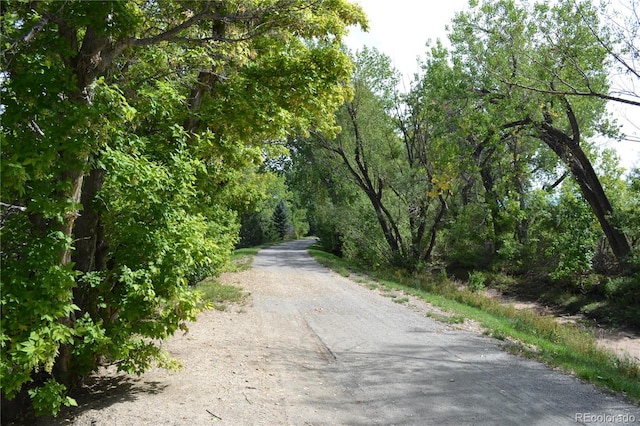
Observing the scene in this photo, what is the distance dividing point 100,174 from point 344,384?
4.15 m

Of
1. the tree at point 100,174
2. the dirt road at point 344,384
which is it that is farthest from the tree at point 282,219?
the tree at point 100,174

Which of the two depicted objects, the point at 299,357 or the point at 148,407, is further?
the point at 299,357

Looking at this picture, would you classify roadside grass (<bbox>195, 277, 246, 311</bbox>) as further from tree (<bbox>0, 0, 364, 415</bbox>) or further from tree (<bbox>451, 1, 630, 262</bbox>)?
tree (<bbox>451, 1, 630, 262</bbox>)

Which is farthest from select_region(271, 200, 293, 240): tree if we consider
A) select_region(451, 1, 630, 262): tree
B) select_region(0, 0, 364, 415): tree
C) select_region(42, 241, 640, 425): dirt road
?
select_region(0, 0, 364, 415): tree

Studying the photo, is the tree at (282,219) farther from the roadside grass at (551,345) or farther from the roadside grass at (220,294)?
the roadside grass at (220,294)

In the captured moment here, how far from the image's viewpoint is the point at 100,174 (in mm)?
5871

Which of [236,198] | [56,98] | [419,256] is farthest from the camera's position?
[419,256]

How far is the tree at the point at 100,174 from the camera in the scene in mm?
4531

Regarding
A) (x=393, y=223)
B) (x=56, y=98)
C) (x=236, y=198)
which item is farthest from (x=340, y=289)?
(x=56, y=98)

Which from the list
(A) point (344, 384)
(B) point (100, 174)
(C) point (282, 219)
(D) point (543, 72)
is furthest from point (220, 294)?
(C) point (282, 219)

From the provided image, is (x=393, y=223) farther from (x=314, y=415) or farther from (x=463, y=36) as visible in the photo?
(x=314, y=415)

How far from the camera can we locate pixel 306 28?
736 cm

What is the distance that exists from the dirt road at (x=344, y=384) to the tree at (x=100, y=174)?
2.41 ft

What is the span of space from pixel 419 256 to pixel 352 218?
399cm
